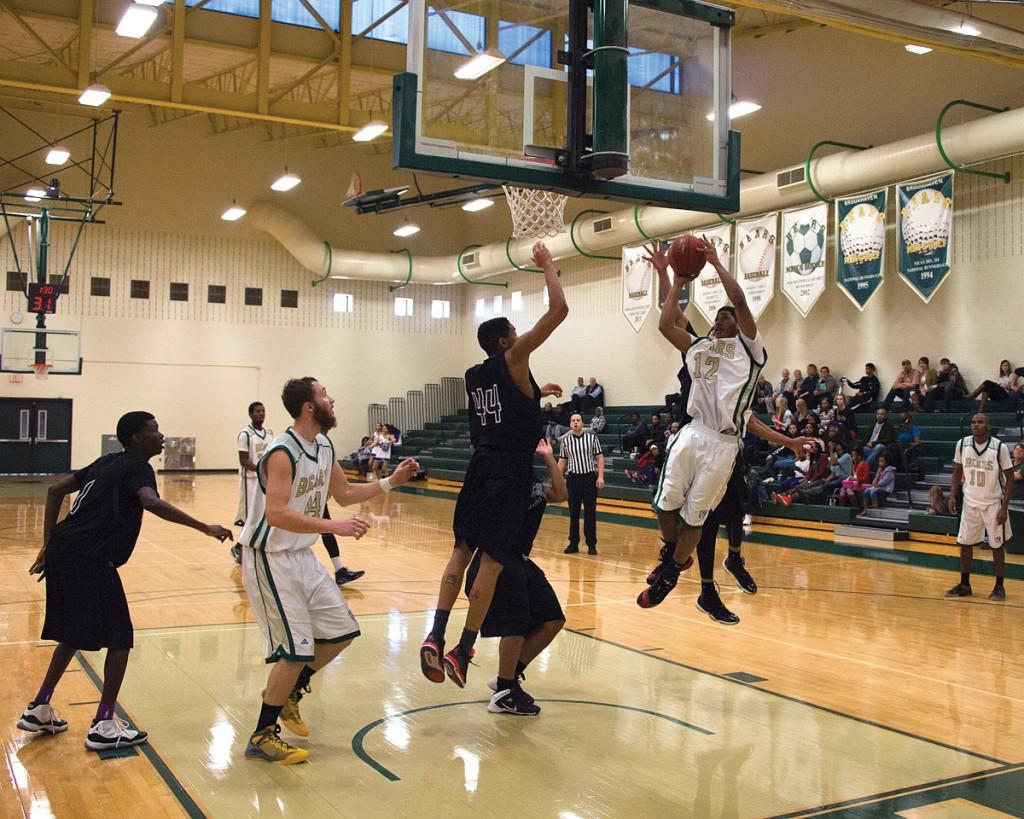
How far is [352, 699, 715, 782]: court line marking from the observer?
14.1 ft

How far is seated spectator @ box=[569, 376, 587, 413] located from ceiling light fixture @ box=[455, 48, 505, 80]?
58.8 ft

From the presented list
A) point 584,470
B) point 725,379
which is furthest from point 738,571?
point 584,470

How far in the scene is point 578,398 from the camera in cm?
2358

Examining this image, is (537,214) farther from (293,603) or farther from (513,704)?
(293,603)

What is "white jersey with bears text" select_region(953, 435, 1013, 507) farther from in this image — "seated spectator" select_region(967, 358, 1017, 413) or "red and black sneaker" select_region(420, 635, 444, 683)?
"red and black sneaker" select_region(420, 635, 444, 683)

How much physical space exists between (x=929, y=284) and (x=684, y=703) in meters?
12.1

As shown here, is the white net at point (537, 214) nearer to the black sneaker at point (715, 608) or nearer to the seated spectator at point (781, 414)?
the black sneaker at point (715, 608)

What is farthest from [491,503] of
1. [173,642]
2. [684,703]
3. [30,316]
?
[30,316]

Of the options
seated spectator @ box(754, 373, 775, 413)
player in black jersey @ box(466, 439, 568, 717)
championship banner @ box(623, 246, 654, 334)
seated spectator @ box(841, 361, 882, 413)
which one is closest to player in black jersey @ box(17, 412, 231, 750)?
player in black jersey @ box(466, 439, 568, 717)

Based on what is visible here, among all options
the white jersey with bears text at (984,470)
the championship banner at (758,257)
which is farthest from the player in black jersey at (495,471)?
the championship banner at (758,257)

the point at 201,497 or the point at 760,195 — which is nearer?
the point at 760,195

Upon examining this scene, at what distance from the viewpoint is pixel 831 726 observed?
199 inches

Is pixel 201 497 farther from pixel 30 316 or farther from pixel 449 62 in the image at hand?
pixel 449 62

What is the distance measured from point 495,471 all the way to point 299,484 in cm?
98
